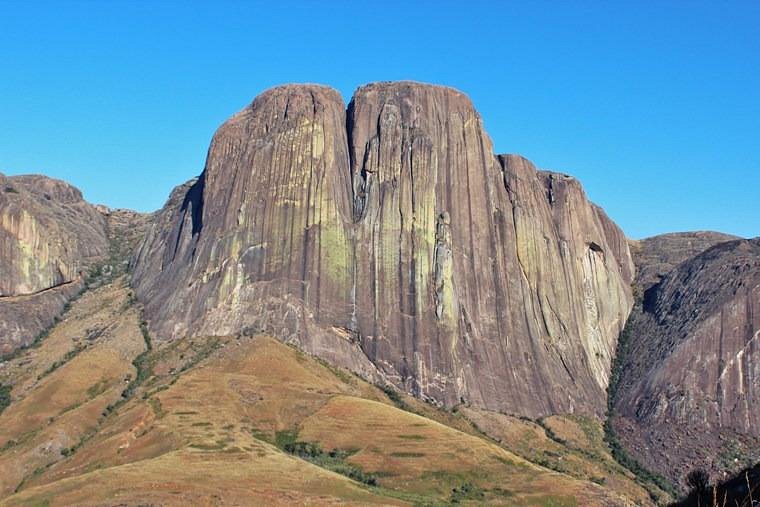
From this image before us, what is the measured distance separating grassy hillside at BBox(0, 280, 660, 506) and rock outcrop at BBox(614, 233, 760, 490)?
882 centimetres

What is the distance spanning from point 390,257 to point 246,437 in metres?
52.9

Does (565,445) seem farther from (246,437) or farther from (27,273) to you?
(27,273)

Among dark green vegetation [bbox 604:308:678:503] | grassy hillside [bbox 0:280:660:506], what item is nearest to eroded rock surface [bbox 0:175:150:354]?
grassy hillside [bbox 0:280:660:506]

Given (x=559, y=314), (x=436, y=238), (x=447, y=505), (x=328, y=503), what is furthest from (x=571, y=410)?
(x=328, y=503)

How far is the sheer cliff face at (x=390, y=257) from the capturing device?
152 metres

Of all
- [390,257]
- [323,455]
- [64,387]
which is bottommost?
[323,455]

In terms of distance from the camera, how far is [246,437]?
113m

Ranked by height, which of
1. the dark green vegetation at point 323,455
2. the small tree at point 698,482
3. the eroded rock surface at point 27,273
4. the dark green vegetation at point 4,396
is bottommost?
the dark green vegetation at point 323,455

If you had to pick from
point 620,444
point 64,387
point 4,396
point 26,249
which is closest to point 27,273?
point 26,249

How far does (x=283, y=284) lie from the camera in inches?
6033

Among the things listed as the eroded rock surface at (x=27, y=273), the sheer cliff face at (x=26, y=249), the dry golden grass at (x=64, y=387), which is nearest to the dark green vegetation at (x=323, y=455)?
the dry golden grass at (x=64, y=387)

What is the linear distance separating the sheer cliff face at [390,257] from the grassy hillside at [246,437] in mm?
6923

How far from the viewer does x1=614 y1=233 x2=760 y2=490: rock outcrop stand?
14525cm

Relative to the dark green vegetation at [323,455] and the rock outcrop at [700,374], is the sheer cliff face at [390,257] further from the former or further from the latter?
the dark green vegetation at [323,455]
